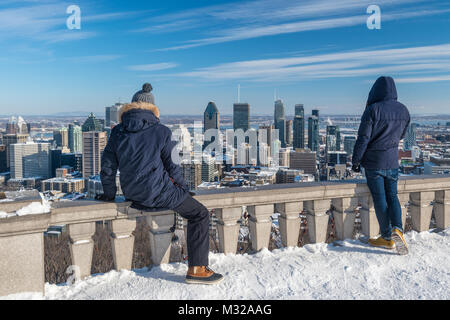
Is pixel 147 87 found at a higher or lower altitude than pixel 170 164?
higher

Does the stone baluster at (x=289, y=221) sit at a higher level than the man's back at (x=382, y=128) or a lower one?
lower

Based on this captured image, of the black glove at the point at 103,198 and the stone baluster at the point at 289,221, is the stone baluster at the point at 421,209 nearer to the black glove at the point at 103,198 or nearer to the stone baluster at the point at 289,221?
the stone baluster at the point at 289,221

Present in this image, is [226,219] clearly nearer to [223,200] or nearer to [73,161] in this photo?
[223,200]

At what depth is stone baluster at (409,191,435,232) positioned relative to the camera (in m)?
5.28

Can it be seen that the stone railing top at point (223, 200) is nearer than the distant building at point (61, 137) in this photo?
Yes

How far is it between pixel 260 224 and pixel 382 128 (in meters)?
1.92

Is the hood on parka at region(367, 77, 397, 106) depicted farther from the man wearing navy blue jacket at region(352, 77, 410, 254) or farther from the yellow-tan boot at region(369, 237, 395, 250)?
the yellow-tan boot at region(369, 237, 395, 250)

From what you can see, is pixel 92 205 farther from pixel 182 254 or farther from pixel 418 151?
pixel 418 151

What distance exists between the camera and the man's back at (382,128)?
14.6 feet

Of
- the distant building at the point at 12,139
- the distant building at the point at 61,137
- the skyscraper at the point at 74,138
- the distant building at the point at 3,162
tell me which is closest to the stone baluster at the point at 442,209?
the distant building at the point at 3,162

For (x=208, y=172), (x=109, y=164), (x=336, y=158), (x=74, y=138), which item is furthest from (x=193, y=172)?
(x=74, y=138)

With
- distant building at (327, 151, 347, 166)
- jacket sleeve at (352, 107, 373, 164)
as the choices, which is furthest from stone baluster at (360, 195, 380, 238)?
distant building at (327, 151, 347, 166)

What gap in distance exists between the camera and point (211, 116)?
14688cm

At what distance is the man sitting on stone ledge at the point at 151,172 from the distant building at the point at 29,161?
96059 mm
